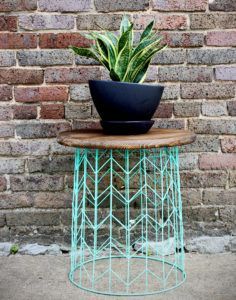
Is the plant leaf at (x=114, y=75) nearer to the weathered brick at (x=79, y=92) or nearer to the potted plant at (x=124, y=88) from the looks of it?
the potted plant at (x=124, y=88)

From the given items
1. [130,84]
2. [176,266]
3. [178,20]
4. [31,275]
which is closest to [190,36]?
[178,20]

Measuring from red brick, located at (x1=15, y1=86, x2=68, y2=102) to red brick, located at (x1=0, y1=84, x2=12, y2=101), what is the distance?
4 centimetres

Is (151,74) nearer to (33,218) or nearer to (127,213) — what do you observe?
(127,213)

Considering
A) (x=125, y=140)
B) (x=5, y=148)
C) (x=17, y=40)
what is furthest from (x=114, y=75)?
(x=5, y=148)

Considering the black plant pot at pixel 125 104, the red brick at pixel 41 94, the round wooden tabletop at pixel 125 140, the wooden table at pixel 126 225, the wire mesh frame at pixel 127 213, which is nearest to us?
the round wooden tabletop at pixel 125 140

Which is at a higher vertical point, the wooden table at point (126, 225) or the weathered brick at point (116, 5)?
the weathered brick at point (116, 5)

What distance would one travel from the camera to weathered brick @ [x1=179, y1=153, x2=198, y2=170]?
9.04 ft

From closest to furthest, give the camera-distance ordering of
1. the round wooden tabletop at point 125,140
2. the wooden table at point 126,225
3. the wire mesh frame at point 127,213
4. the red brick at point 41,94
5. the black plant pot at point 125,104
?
the round wooden tabletop at point 125,140 < the black plant pot at point 125,104 < the wooden table at point 126,225 < the wire mesh frame at point 127,213 < the red brick at point 41,94

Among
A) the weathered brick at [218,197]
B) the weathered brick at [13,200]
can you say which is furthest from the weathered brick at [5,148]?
the weathered brick at [218,197]

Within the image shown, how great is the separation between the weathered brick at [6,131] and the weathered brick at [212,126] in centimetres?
96

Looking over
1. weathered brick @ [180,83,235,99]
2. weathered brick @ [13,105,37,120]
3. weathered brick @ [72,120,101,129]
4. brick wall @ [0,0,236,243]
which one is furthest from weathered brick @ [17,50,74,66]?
weathered brick @ [180,83,235,99]

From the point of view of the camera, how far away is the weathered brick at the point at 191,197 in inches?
109

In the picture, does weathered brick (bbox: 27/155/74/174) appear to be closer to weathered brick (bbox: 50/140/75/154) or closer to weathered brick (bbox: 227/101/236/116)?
weathered brick (bbox: 50/140/75/154)

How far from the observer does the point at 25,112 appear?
271 cm
